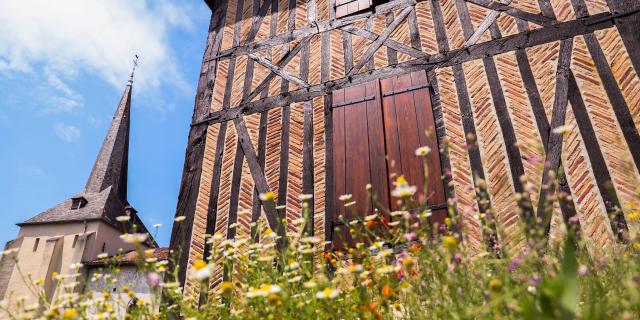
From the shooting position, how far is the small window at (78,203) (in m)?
22.0

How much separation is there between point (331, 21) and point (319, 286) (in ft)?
16.2

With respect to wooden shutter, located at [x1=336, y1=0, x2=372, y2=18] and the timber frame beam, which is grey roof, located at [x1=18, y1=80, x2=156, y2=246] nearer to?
the timber frame beam

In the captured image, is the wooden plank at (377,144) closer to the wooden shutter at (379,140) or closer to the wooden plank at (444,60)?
the wooden shutter at (379,140)

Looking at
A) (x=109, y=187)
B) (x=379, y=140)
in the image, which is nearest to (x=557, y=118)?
(x=379, y=140)

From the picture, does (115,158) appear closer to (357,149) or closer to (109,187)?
(109,187)

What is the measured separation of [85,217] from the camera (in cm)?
2058

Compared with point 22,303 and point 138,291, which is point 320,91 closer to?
point 22,303

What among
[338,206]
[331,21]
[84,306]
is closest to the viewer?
[84,306]

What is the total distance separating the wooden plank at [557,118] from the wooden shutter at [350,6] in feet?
8.66

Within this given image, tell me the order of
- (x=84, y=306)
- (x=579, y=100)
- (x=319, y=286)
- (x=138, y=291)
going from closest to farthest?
(x=319, y=286) → (x=84, y=306) → (x=579, y=100) → (x=138, y=291)

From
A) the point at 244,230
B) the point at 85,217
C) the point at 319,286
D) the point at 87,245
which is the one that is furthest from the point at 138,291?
the point at 319,286

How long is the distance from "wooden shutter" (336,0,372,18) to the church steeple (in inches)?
859

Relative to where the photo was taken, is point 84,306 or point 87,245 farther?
point 87,245

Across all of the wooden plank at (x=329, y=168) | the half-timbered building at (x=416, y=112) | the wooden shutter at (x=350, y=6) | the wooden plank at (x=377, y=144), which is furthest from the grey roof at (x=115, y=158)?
the wooden plank at (x=377, y=144)
